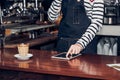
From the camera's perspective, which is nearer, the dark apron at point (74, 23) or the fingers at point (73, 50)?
the fingers at point (73, 50)

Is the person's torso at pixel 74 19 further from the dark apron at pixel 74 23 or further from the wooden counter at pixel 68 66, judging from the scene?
the wooden counter at pixel 68 66

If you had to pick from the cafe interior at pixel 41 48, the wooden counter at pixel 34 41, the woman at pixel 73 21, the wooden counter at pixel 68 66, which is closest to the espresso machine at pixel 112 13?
the cafe interior at pixel 41 48

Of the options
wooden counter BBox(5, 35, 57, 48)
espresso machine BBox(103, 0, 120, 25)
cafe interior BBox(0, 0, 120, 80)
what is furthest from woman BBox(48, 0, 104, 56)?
espresso machine BBox(103, 0, 120, 25)

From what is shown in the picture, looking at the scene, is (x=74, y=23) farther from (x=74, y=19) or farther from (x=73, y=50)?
(x=73, y=50)

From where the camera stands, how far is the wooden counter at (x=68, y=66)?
74.7 inches

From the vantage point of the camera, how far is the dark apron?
9.04 ft

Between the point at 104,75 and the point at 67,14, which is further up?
the point at 67,14

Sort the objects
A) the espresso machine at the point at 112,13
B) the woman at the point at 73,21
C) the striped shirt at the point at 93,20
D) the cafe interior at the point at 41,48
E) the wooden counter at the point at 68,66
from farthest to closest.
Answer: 1. the espresso machine at the point at 112,13
2. the woman at the point at 73,21
3. the striped shirt at the point at 93,20
4. the cafe interior at the point at 41,48
5. the wooden counter at the point at 68,66

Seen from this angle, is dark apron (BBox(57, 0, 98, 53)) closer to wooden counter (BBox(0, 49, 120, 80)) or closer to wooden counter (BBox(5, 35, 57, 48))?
wooden counter (BBox(0, 49, 120, 80))

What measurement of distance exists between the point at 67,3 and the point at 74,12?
103mm

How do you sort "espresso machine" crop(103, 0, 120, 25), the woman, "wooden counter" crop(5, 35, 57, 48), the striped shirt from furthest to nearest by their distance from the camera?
"espresso machine" crop(103, 0, 120, 25)
"wooden counter" crop(5, 35, 57, 48)
the woman
the striped shirt

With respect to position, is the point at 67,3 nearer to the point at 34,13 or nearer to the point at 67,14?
the point at 67,14

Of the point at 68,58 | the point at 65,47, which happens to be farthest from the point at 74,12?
the point at 68,58

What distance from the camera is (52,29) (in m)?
4.41
